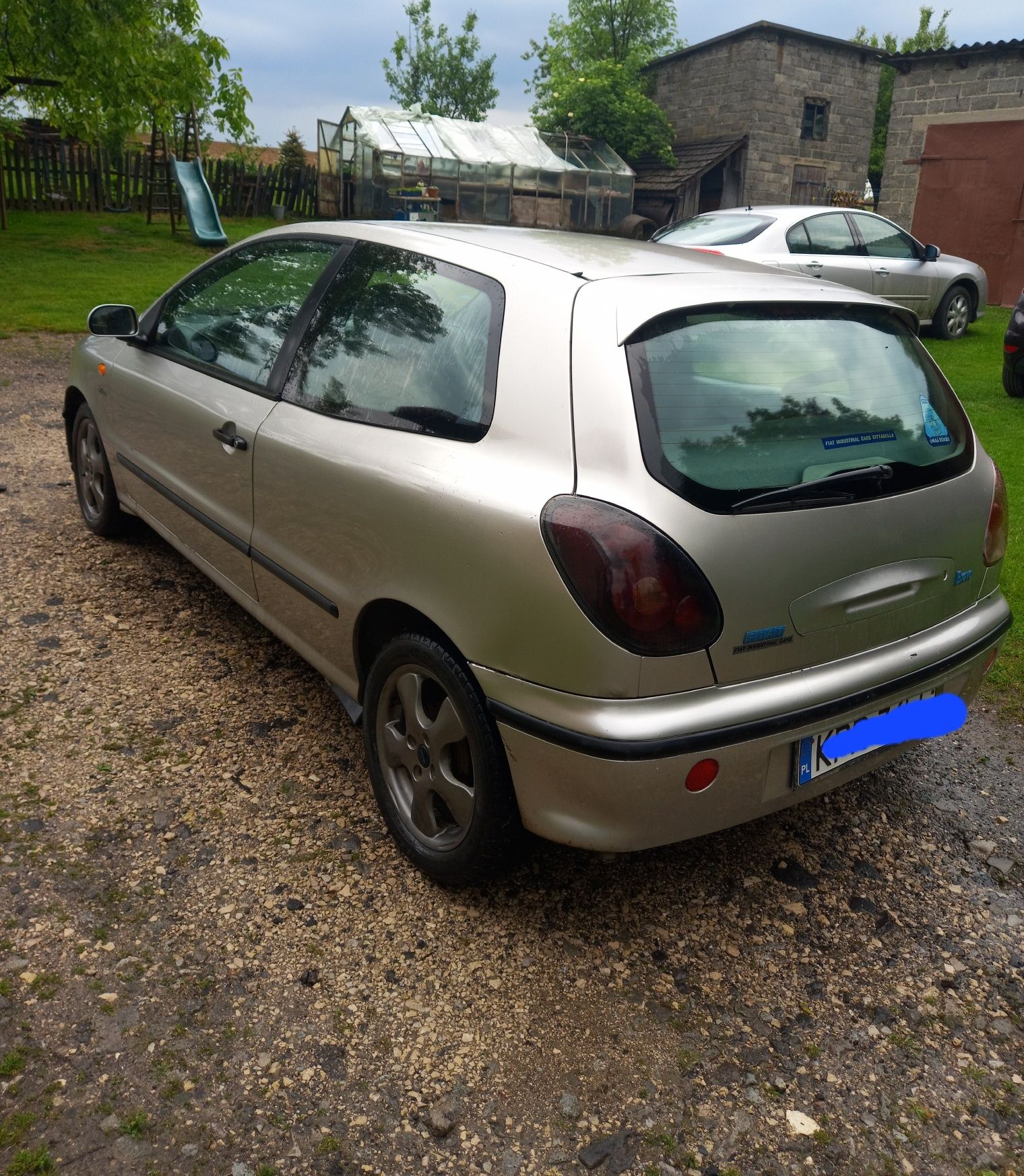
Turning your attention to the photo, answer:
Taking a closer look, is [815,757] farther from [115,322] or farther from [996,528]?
[115,322]

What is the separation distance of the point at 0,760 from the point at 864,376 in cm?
284

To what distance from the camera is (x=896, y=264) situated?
1213cm

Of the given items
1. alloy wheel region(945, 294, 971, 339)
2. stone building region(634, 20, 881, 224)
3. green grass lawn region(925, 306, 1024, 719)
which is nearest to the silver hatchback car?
green grass lawn region(925, 306, 1024, 719)

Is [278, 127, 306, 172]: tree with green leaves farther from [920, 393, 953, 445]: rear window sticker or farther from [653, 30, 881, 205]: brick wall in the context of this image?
[920, 393, 953, 445]: rear window sticker

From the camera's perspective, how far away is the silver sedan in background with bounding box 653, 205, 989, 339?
10.9 m

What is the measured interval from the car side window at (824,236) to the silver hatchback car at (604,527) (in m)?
8.83

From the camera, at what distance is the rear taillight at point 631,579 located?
2.11m

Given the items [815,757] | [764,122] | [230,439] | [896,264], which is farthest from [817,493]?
[764,122]

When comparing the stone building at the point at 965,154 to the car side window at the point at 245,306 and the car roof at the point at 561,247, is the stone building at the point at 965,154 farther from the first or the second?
the car side window at the point at 245,306

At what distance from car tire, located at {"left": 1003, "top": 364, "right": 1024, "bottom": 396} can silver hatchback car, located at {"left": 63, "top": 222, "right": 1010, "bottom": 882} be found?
749cm

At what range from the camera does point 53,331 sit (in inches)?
445

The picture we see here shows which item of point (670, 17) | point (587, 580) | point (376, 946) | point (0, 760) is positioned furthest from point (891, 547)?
point (670, 17)

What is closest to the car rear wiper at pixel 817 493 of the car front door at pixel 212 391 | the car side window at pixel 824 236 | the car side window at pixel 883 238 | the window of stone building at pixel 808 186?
the car front door at pixel 212 391

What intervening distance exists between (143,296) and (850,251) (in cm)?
916
